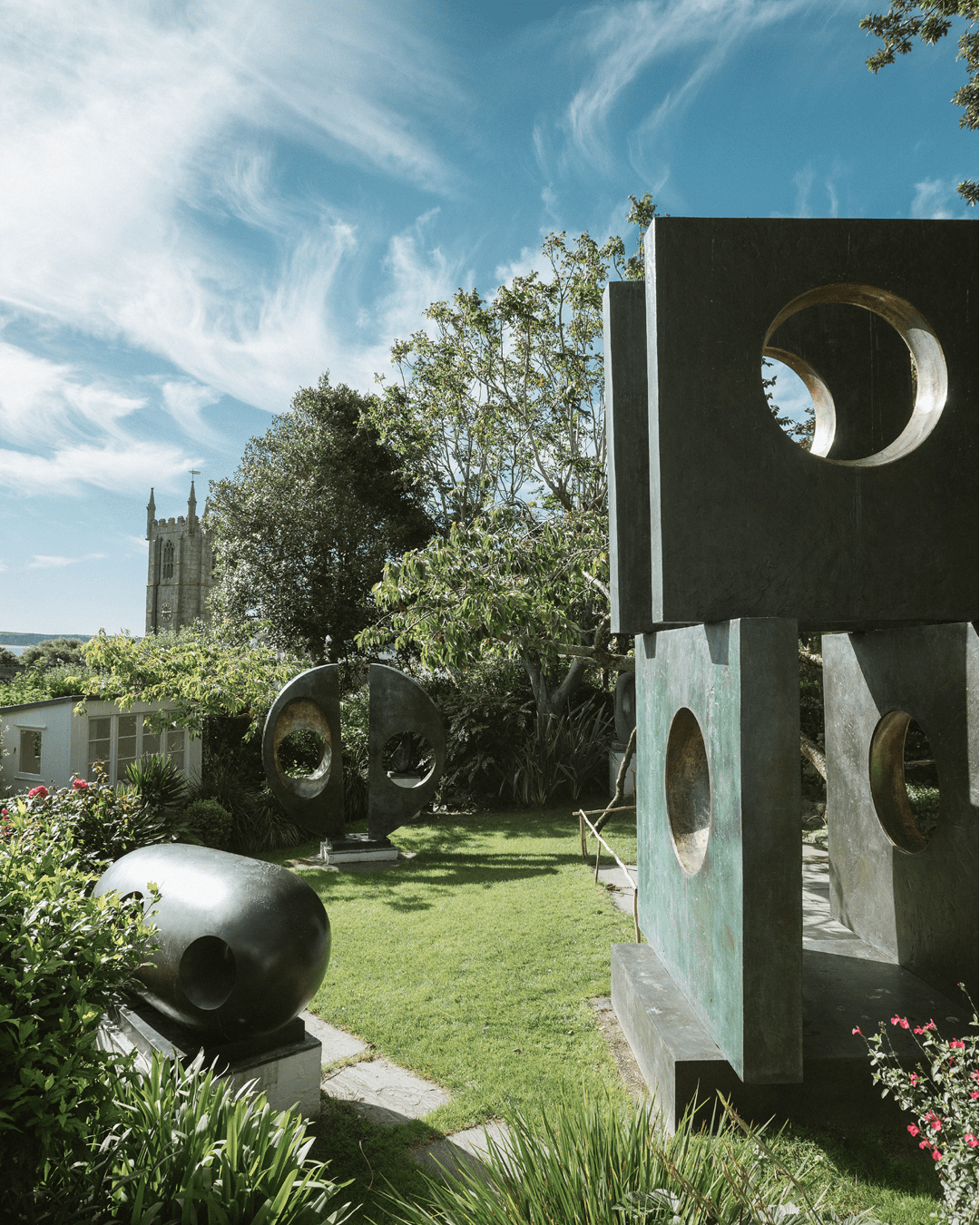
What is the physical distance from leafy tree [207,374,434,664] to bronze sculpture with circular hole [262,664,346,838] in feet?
28.4

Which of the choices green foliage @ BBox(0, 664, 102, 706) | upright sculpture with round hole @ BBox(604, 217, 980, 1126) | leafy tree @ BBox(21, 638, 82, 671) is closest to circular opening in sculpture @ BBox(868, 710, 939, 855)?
upright sculpture with round hole @ BBox(604, 217, 980, 1126)

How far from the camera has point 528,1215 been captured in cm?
257

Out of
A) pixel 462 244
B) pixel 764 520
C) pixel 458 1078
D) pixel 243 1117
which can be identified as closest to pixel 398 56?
pixel 764 520

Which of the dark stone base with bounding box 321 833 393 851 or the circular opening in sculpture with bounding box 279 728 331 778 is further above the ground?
the circular opening in sculpture with bounding box 279 728 331 778

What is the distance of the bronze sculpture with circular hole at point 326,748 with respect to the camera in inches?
402

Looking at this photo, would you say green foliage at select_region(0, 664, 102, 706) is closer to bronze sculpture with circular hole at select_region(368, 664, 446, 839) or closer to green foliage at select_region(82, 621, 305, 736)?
green foliage at select_region(82, 621, 305, 736)

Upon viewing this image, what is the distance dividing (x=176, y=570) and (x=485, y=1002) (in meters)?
66.6

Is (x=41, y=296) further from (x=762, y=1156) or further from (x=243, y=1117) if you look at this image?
(x=762, y=1156)

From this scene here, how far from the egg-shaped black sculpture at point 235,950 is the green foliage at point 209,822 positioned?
6.12m

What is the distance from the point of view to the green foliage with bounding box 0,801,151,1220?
2.22 metres

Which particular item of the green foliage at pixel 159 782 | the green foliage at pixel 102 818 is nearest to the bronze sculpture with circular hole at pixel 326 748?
the green foliage at pixel 159 782

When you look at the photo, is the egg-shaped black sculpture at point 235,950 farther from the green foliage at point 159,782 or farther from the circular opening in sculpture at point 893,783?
the green foliage at point 159,782

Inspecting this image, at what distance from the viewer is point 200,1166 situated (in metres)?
2.53

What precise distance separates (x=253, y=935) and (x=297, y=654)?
1566cm
